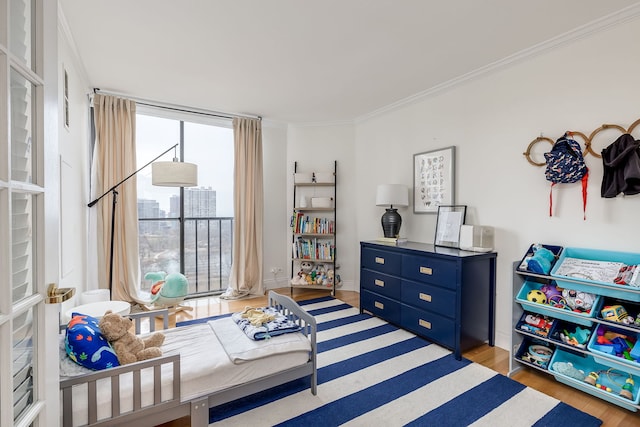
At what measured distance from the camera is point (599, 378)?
1.99 m

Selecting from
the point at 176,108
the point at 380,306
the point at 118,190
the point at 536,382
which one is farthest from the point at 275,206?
the point at 536,382

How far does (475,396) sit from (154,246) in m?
3.85

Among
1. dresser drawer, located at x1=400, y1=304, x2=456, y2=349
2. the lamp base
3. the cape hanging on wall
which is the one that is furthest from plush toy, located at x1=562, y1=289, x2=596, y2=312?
the lamp base

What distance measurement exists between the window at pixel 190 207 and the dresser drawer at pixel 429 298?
266cm

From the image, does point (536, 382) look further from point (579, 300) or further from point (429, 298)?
point (429, 298)

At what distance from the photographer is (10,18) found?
0.79m

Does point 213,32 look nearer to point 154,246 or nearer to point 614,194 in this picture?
point 154,246

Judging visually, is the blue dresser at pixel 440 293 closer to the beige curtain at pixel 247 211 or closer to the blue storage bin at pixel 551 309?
the blue storage bin at pixel 551 309

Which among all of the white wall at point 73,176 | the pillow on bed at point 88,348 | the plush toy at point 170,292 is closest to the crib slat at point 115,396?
the pillow on bed at point 88,348

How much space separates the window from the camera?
3.92m

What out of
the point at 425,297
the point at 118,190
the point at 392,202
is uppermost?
the point at 118,190

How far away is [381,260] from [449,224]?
0.80 metres

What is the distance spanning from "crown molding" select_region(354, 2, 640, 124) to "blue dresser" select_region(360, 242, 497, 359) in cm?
170

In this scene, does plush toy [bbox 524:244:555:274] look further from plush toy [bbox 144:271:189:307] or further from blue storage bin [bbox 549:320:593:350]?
plush toy [bbox 144:271:189:307]
